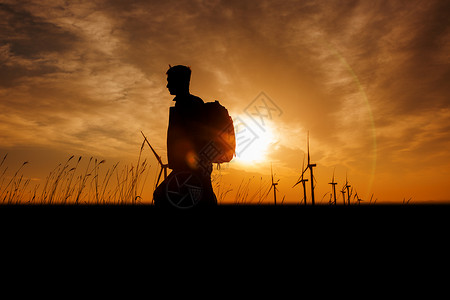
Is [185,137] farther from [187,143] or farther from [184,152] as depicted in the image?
[184,152]

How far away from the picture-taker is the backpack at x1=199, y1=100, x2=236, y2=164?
4566 millimetres

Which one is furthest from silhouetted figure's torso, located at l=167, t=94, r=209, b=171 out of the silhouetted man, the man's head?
the man's head

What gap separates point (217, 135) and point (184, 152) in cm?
52

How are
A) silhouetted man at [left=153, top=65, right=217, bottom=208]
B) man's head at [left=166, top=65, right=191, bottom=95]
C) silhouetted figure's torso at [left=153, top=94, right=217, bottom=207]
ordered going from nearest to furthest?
silhouetted man at [left=153, top=65, right=217, bottom=208], silhouetted figure's torso at [left=153, top=94, right=217, bottom=207], man's head at [left=166, top=65, right=191, bottom=95]

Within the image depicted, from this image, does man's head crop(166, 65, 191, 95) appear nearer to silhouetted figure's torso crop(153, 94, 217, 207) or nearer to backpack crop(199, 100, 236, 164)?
silhouetted figure's torso crop(153, 94, 217, 207)

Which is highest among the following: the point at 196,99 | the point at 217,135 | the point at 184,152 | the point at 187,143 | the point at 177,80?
the point at 177,80

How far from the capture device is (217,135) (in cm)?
461

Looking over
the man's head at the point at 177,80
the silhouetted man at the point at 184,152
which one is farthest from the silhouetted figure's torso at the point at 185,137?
the man's head at the point at 177,80

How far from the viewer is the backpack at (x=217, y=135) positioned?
457cm

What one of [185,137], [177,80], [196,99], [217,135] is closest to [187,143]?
[185,137]

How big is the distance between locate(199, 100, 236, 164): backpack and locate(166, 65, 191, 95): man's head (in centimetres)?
41
